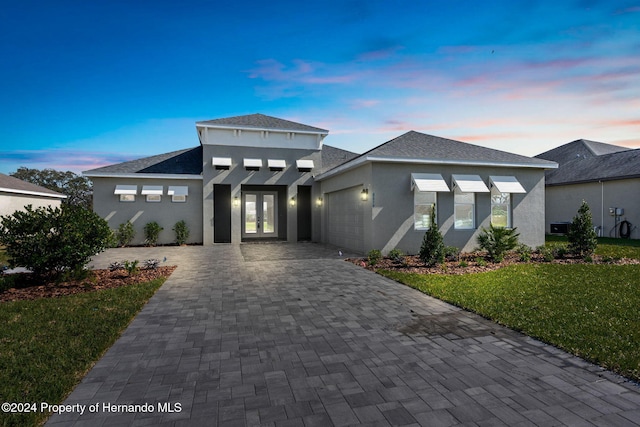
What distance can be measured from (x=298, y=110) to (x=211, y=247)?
30.8 feet

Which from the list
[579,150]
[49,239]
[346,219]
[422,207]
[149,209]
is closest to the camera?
[49,239]

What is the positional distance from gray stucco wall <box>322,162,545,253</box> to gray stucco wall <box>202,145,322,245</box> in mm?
4319

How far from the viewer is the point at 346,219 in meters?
15.5

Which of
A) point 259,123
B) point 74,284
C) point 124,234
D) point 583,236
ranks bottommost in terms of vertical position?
point 74,284

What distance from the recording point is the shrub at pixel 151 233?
1756 centimetres

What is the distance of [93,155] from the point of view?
30984 millimetres

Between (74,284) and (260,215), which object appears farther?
(260,215)

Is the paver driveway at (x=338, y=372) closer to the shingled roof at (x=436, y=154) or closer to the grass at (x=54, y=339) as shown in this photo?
the grass at (x=54, y=339)

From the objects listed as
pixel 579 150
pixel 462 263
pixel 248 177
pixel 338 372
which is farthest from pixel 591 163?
pixel 338 372

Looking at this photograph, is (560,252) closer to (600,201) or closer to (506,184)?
(506,184)

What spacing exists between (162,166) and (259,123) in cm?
633

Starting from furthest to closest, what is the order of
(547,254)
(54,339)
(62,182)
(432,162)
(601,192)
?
1. (62,182)
2. (601,192)
3. (432,162)
4. (547,254)
5. (54,339)

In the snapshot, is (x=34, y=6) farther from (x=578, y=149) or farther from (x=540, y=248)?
(x=578, y=149)

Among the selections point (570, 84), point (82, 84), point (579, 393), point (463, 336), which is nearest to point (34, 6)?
point (82, 84)
